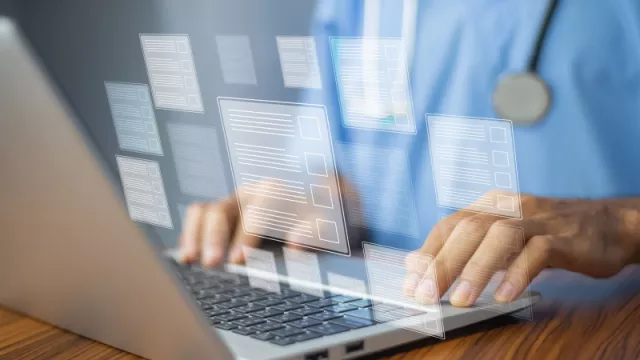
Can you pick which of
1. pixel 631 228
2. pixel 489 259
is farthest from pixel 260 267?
pixel 631 228

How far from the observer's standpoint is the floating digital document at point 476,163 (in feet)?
1.66

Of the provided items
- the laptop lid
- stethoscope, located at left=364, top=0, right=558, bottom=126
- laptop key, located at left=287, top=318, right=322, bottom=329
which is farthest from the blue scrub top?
the laptop lid

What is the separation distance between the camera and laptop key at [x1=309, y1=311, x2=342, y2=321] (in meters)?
0.54

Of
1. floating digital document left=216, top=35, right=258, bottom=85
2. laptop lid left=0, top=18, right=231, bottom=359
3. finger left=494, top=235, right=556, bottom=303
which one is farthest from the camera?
floating digital document left=216, top=35, right=258, bottom=85

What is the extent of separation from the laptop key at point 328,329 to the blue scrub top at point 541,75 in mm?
113

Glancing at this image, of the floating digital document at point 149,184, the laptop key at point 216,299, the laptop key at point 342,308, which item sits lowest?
the laptop key at point 342,308

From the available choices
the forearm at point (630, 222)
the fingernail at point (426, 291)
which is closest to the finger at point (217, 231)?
the fingernail at point (426, 291)

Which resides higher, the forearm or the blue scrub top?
the blue scrub top

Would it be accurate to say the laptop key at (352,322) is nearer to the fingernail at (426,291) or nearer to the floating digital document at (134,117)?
the fingernail at (426,291)

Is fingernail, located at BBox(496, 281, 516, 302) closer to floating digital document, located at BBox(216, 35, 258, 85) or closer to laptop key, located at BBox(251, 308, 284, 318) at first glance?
laptop key, located at BBox(251, 308, 284, 318)

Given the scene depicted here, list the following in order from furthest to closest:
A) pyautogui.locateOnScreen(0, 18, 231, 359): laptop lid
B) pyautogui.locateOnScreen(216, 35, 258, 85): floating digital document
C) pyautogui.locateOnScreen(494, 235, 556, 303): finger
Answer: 1. pyautogui.locateOnScreen(216, 35, 258, 85): floating digital document
2. pyautogui.locateOnScreen(494, 235, 556, 303): finger
3. pyautogui.locateOnScreen(0, 18, 231, 359): laptop lid

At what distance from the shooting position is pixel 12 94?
0.44 metres

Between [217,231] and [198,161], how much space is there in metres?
0.07

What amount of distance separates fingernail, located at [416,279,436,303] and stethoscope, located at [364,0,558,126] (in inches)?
5.8
